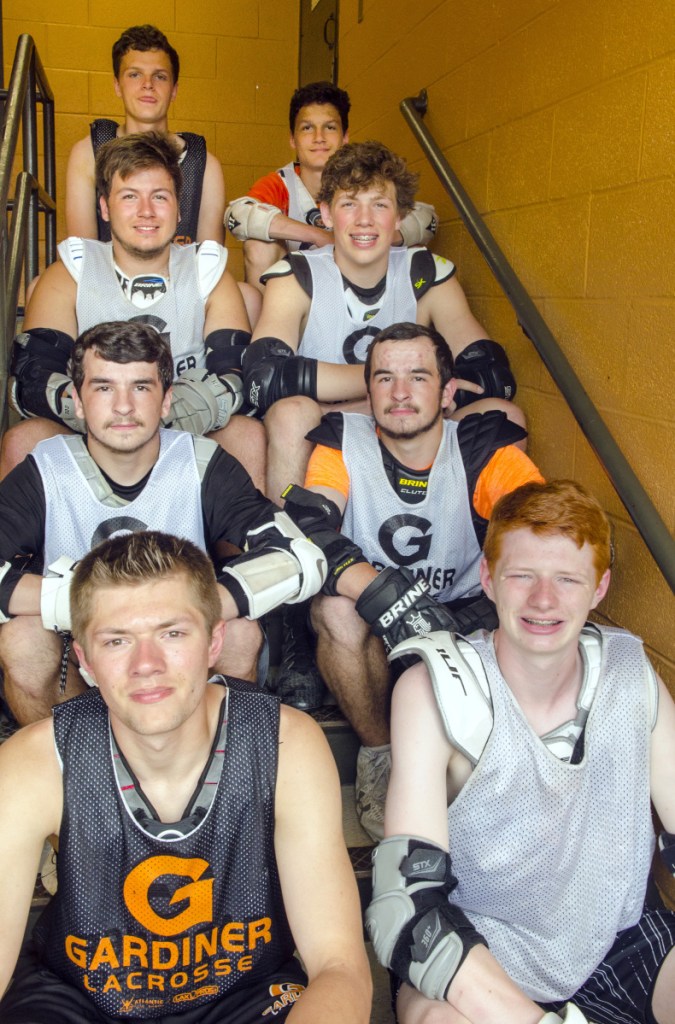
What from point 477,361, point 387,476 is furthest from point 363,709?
point 477,361

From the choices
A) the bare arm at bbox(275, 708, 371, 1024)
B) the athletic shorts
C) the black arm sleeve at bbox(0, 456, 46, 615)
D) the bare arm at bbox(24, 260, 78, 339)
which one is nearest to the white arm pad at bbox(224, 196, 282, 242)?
the bare arm at bbox(24, 260, 78, 339)

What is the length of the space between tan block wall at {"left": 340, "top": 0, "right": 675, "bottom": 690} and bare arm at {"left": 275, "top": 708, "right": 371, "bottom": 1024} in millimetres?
795

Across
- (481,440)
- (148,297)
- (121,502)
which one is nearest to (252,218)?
(148,297)

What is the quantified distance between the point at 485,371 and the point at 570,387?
50 cm

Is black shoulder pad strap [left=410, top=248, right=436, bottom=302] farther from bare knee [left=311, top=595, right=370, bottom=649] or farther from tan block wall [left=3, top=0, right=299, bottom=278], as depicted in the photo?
tan block wall [left=3, top=0, right=299, bottom=278]

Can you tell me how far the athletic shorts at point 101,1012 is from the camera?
1.30 metres

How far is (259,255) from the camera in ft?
10.6

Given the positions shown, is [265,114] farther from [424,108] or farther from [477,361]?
[477,361]

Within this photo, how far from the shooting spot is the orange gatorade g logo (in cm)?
134

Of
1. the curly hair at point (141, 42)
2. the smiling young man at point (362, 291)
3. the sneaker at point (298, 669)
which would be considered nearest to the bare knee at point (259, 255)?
the smiling young man at point (362, 291)

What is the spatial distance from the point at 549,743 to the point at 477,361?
1.31m

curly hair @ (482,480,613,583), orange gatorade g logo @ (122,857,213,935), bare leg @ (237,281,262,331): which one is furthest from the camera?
bare leg @ (237,281,262,331)

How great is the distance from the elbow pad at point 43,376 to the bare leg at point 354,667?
0.80m

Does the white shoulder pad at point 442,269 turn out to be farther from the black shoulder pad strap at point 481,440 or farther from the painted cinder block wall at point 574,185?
the black shoulder pad strap at point 481,440
